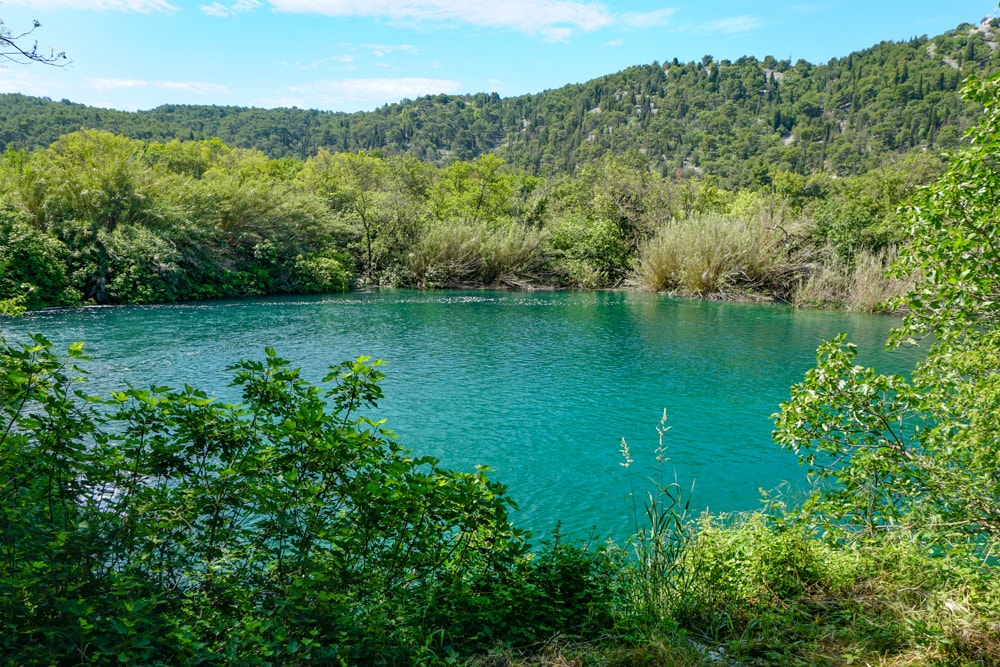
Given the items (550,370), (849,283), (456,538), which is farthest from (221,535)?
(849,283)

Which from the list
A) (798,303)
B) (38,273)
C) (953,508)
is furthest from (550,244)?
(953,508)

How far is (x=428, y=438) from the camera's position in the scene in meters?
9.20

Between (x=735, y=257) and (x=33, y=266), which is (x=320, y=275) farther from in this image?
(x=735, y=257)

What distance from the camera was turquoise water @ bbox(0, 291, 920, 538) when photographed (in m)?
8.24

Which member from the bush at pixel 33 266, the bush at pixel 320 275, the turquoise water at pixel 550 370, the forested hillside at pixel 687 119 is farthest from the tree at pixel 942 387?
the forested hillside at pixel 687 119

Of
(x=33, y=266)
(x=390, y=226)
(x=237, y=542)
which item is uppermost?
(x=390, y=226)

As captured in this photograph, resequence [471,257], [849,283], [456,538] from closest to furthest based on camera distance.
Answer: [456,538] < [849,283] < [471,257]

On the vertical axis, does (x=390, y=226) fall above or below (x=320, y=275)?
above

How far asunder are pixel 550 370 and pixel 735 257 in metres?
18.5

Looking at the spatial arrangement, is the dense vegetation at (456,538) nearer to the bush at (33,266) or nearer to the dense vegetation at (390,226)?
the dense vegetation at (390,226)

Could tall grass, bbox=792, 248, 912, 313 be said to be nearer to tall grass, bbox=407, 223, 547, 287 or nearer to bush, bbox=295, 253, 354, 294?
tall grass, bbox=407, 223, 547, 287

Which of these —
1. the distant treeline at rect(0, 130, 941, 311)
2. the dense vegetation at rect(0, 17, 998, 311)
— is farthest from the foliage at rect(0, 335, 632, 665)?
the distant treeline at rect(0, 130, 941, 311)

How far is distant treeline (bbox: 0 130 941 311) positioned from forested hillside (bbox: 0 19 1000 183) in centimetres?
4864

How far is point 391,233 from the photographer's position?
118 feet
